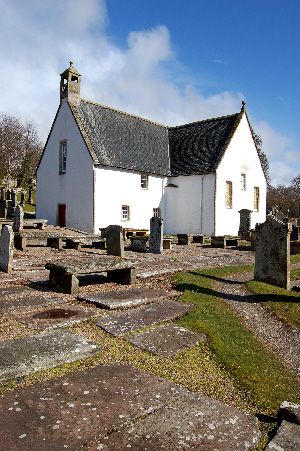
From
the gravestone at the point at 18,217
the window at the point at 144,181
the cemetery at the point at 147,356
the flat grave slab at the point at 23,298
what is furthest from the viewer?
the window at the point at 144,181

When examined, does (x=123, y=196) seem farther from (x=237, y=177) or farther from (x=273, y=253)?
(x=273, y=253)

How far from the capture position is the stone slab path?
314 cm

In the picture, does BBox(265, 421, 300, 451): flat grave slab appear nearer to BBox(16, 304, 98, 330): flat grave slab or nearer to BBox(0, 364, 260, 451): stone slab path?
BBox(0, 364, 260, 451): stone slab path

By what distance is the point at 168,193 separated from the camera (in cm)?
3341

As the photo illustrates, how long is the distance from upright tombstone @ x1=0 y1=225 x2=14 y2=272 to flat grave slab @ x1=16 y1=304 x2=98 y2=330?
4.08 metres

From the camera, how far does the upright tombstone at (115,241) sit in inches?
563

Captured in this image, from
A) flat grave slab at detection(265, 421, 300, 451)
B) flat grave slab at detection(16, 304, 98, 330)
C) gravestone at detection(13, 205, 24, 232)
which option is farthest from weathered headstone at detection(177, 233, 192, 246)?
flat grave slab at detection(265, 421, 300, 451)

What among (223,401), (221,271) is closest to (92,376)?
(223,401)

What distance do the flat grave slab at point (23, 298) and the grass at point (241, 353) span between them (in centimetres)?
297

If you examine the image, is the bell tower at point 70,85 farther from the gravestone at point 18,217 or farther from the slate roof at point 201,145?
the gravestone at point 18,217

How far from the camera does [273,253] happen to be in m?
10.8

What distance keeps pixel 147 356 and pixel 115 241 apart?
30.9 feet

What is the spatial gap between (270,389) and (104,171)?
2443cm

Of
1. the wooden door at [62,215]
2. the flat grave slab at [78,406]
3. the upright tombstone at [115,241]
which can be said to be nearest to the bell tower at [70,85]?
the wooden door at [62,215]
